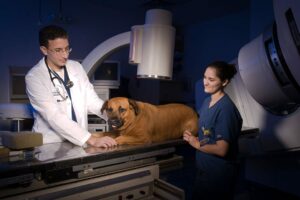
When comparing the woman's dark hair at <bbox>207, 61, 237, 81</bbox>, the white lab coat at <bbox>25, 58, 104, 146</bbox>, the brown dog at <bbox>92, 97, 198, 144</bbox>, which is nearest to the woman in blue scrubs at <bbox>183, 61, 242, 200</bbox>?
the woman's dark hair at <bbox>207, 61, 237, 81</bbox>

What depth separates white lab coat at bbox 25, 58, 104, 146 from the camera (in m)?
1.42

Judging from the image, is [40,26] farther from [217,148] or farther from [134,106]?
[217,148]

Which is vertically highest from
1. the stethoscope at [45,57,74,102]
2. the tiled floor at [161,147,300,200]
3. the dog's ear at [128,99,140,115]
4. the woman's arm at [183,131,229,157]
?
the stethoscope at [45,57,74,102]

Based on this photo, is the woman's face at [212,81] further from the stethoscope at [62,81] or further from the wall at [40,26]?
the wall at [40,26]

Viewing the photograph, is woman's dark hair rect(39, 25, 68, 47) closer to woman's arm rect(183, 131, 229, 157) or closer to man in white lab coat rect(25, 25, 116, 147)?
man in white lab coat rect(25, 25, 116, 147)

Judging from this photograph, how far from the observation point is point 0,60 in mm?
3701

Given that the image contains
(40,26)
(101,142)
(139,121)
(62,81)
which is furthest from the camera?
(40,26)

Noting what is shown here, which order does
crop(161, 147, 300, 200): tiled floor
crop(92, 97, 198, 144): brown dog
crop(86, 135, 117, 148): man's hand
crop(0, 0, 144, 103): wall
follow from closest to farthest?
crop(86, 135, 117, 148): man's hand < crop(92, 97, 198, 144): brown dog < crop(161, 147, 300, 200): tiled floor < crop(0, 0, 144, 103): wall

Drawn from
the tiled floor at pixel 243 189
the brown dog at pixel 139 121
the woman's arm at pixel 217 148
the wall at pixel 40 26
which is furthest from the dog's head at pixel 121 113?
the wall at pixel 40 26

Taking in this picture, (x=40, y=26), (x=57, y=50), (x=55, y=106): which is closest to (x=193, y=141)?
(x=55, y=106)

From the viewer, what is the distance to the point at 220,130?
1411mm

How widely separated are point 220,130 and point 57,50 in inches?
40.3

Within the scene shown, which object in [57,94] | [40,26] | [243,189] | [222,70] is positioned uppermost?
[40,26]

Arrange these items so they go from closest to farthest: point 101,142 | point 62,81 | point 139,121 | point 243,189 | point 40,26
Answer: point 101,142 < point 139,121 < point 62,81 < point 243,189 < point 40,26
